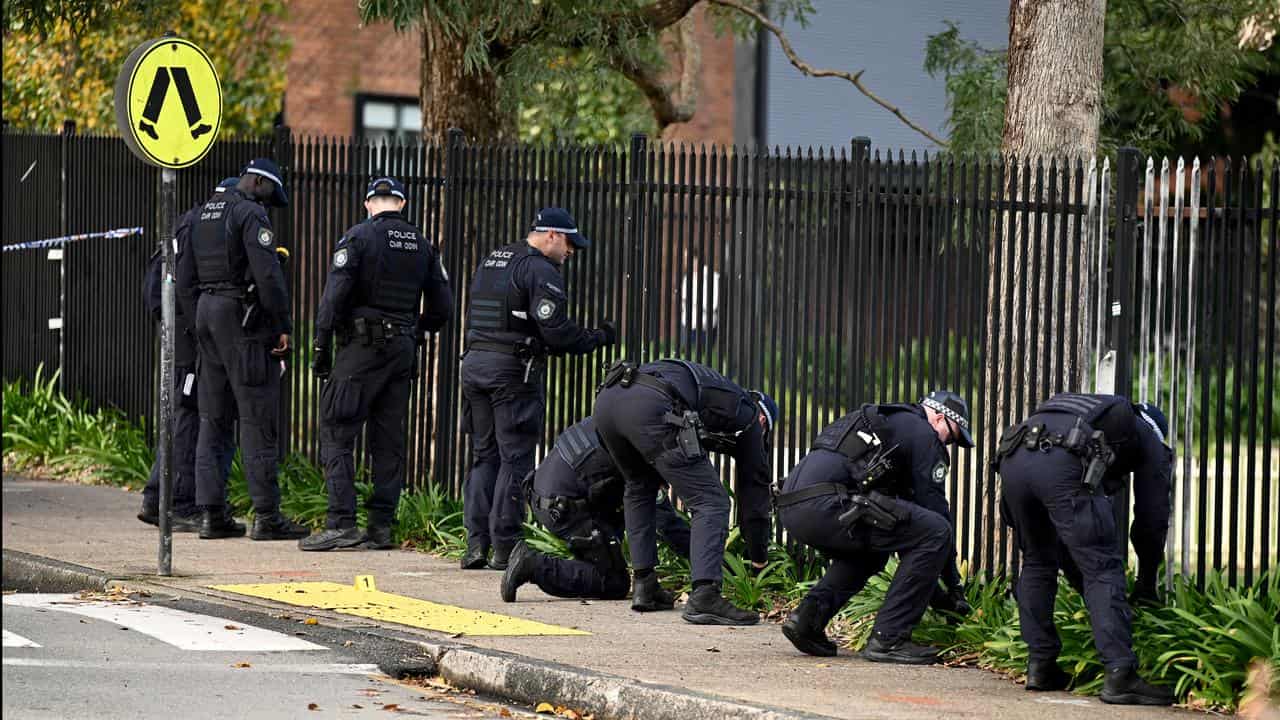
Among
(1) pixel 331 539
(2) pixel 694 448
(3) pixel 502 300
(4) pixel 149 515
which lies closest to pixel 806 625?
(2) pixel 694 448

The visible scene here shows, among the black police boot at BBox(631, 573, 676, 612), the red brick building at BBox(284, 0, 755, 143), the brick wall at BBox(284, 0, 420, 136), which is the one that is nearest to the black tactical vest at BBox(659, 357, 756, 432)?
the black police boot at BBox(631, 573, 676, 612)

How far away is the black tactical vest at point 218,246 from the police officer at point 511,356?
1.66 meters

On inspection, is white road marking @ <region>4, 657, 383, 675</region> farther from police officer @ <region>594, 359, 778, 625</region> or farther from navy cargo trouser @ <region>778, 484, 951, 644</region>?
navy cargo trouser @ <region>778, 484, 951, 644</region>

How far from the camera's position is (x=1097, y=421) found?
757cm

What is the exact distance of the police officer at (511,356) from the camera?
10289 millimetres

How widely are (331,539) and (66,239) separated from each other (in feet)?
17.6

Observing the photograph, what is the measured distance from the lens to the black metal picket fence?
28.4ft

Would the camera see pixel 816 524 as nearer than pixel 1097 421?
No

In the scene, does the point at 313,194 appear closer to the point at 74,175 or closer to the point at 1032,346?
the point at 74,175

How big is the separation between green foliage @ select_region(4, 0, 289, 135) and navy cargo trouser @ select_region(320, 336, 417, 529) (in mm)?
8531

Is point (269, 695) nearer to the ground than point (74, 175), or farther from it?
nearer to the ground

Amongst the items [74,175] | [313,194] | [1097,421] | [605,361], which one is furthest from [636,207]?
[74,175]

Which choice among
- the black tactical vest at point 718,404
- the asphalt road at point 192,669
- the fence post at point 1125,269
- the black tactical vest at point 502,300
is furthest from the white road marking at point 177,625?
the fence post at point 1125,269

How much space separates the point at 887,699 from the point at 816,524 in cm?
110
